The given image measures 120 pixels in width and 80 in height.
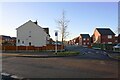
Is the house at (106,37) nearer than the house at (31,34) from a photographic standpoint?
No

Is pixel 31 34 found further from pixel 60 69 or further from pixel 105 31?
pixel 60 69

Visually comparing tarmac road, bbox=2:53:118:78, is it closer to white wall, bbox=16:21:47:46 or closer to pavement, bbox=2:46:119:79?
pavement, bbox=2:46:119:79

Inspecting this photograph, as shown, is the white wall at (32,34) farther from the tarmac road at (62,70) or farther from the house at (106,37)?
the tarmac road at (62,70)

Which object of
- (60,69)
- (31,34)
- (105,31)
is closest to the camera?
(60,69)

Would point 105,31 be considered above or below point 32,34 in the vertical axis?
above

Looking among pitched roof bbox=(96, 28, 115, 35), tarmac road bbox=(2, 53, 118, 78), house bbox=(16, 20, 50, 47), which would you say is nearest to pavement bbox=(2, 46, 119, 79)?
tarmac road bbox=(2, 53, 118, 78)

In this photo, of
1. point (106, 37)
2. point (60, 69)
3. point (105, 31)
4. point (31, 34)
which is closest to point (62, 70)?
point (60, 69)

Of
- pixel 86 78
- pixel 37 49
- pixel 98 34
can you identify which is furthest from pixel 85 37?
pixel 86 78

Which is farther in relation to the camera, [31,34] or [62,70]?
[31,34]

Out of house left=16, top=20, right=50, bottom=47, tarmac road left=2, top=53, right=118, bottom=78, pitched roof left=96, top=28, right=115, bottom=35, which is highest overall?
pitched roof left=96, top=28, right=115, bottom=35

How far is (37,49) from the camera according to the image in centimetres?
5119

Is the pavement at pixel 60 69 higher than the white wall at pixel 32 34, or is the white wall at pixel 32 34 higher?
the white wall at pixel 32 34

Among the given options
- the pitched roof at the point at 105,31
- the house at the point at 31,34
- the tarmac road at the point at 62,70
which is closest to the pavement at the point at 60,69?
the tarmac road at the point at 62,70

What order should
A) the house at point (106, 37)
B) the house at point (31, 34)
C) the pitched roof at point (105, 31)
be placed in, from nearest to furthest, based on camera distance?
the house at point (31, 34) < the house at point (106, 37) < the pitched roof at point (105, 31)
